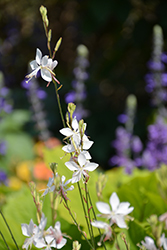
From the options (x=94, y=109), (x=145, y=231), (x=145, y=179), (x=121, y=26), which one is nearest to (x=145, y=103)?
(x=94, y=109)

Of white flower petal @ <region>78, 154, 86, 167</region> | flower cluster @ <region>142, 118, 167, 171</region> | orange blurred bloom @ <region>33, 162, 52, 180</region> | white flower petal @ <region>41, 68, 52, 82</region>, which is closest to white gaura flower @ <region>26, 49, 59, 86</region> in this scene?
white flower petal @ <region>41, 68, 52, 82</region>

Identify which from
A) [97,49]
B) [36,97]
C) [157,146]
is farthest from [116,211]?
[97,49]

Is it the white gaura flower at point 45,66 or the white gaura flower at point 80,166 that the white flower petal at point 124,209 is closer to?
the white gaura flower at point 80,166

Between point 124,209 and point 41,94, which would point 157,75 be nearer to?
point 41,94

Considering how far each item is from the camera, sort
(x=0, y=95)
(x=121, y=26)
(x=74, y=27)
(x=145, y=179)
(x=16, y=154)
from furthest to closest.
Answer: (x=74, y=27) < (x=121, y=26) < (x=16, y=154) < (x=0, y=95) < (x=145, y=179)

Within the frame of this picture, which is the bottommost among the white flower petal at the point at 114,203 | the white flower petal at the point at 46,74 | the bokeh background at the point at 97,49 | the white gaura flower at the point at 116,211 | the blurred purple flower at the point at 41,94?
the white gaura flower at the point at 116,211

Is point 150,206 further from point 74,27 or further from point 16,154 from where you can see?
Result: point 74,27

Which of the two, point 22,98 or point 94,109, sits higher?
point 22,98

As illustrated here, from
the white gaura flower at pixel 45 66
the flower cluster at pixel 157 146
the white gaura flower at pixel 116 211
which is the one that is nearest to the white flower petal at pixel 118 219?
the white gaura flower at pixel 116 211

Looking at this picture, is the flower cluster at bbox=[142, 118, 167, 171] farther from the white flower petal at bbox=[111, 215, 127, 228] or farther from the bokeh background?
the bokeh background
